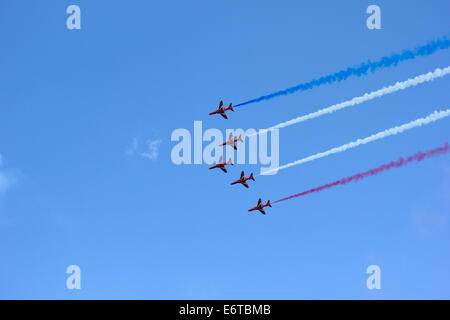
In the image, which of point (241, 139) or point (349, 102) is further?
point (241, 139)
